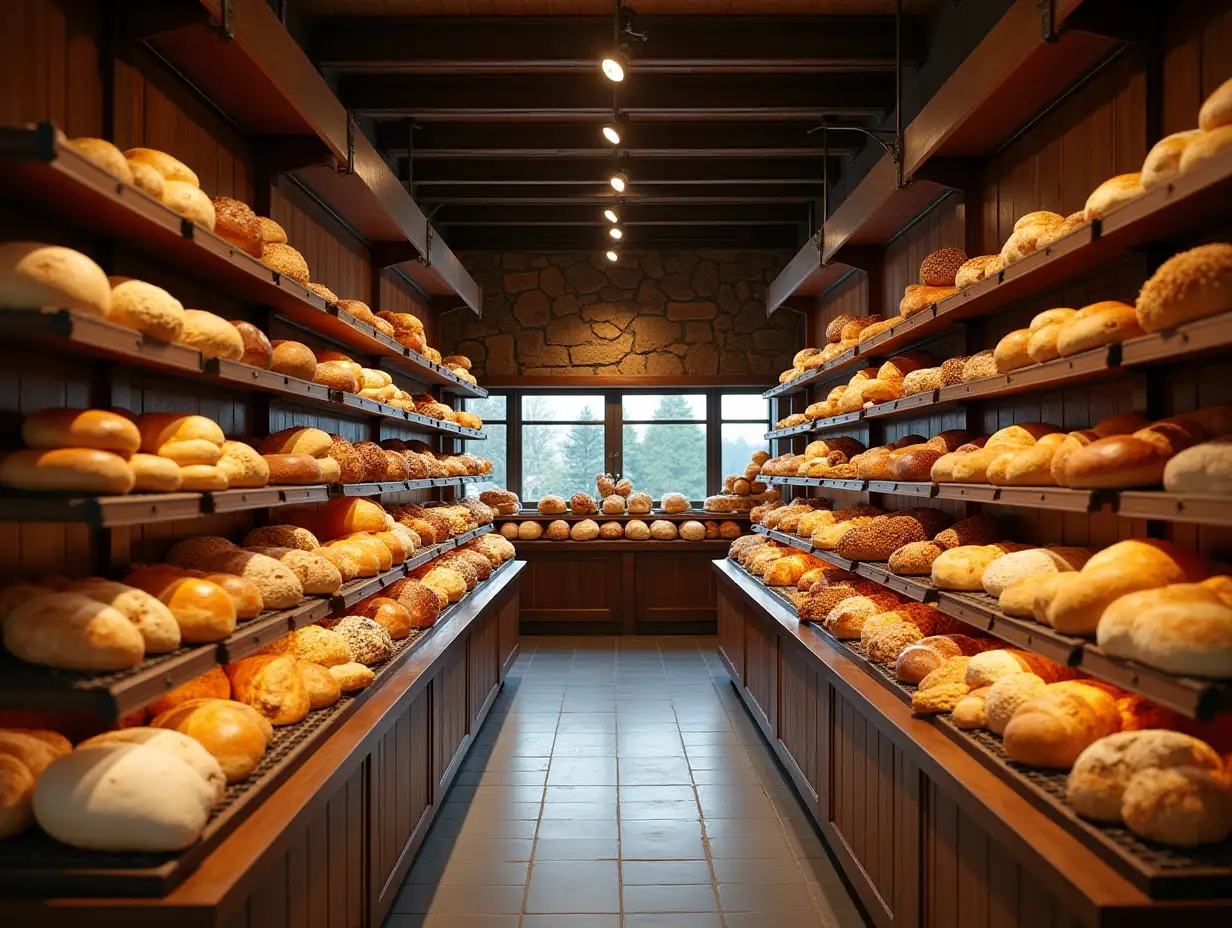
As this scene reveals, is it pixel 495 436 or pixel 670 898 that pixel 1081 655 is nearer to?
pixel 670 898

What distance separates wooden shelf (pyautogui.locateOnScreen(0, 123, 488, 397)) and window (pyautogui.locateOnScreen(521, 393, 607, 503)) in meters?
5.56

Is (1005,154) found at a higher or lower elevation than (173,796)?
higher

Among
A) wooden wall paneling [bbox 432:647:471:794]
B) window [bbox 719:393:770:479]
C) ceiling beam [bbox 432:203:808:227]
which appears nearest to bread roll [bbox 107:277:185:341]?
wooden wall paneling [bbox 432:647:471:794]

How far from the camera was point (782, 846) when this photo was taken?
3.76m

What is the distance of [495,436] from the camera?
935 centimetres

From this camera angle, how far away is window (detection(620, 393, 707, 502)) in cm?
927

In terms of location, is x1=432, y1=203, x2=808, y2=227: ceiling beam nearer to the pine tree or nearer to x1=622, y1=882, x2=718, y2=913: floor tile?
the pine tree

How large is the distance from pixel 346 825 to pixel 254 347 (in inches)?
59.8

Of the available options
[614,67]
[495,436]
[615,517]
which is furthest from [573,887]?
[495,436]

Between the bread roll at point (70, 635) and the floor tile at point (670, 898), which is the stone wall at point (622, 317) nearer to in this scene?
the floor tile at point (670, 898)

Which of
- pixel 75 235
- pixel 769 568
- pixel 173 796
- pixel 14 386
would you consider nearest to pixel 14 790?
pixel 173 796

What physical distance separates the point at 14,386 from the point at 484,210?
20.4ft

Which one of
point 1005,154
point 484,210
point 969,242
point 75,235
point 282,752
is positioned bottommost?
point 282,752

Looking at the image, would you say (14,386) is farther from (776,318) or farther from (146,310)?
(776,318)
